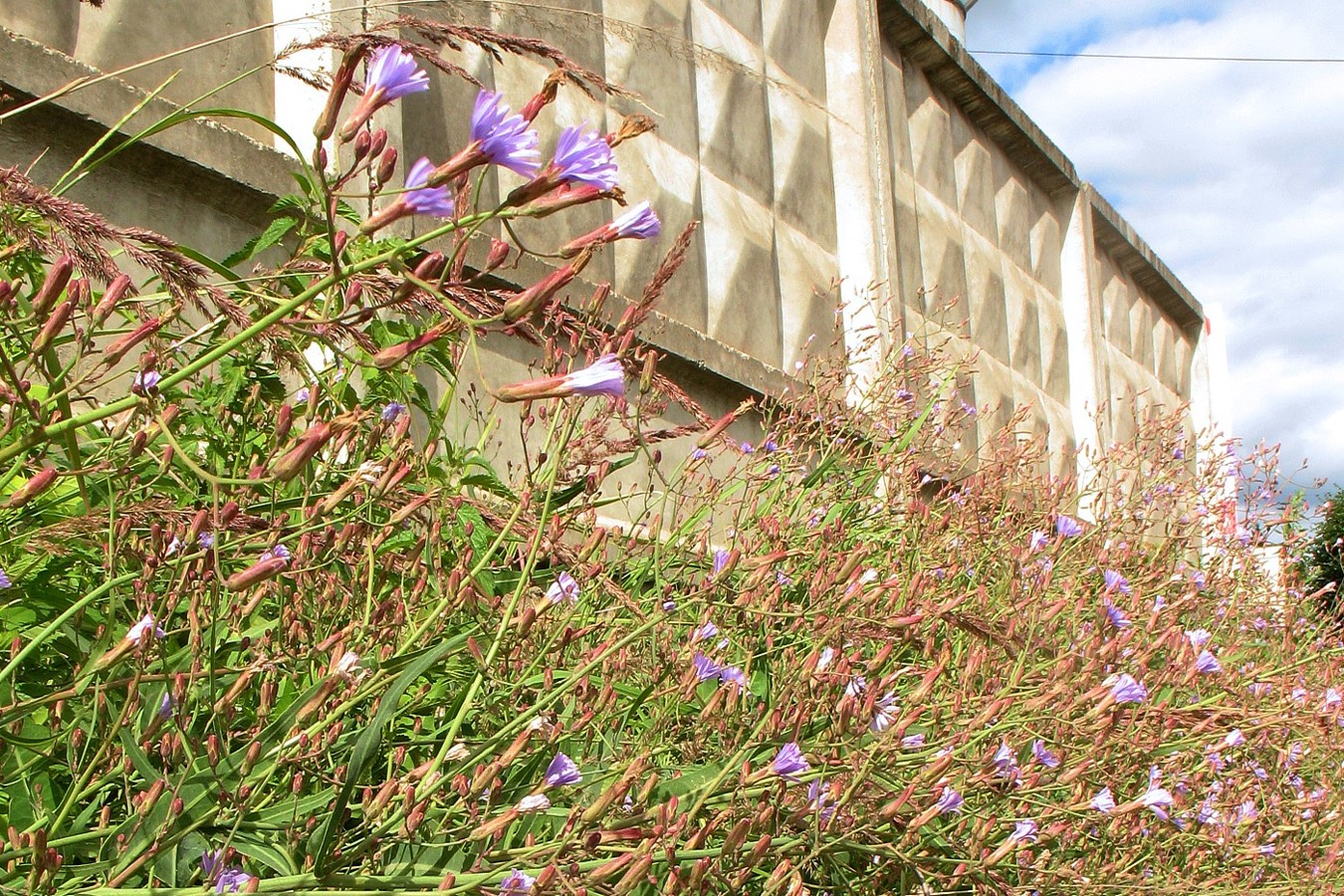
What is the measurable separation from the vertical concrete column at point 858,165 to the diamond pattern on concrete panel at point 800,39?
7cm

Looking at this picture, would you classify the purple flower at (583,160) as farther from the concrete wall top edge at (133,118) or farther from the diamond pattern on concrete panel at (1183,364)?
the diamond pattern on concrete panel at (1183,364)

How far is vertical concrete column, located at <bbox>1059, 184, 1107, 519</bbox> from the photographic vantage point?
7.85 meters

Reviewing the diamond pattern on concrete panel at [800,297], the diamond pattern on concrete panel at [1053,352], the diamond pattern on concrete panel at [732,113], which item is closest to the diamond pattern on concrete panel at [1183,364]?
the diamond pattern on concrete panel at [1053,352]

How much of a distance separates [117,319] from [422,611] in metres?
0.96

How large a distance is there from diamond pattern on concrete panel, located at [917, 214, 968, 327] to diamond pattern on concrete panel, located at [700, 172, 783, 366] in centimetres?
146

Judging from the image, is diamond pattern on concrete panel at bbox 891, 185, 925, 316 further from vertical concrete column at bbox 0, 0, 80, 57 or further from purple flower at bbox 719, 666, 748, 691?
purple flower at bbox 719, 666, 748, 691

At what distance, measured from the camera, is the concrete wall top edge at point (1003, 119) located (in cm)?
624

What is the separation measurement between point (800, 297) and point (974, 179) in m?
2.51

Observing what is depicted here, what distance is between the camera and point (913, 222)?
Answer: 6.06 metres

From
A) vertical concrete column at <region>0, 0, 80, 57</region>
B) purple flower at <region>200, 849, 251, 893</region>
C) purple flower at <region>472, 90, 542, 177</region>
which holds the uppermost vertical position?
vertical concrete column at <region>0, 0, 80, 57</region>

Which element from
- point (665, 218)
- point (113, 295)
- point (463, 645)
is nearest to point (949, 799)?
point (463, 645)

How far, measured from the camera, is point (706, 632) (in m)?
1.64

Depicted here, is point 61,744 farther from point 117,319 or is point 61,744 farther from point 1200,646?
point 1200,646

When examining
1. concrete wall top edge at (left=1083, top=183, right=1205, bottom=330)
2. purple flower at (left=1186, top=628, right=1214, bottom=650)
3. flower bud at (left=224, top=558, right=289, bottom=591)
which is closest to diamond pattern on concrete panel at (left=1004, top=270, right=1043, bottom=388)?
concrete wall top edge at (left=1083, top=183, right=1205, bottom=330)
